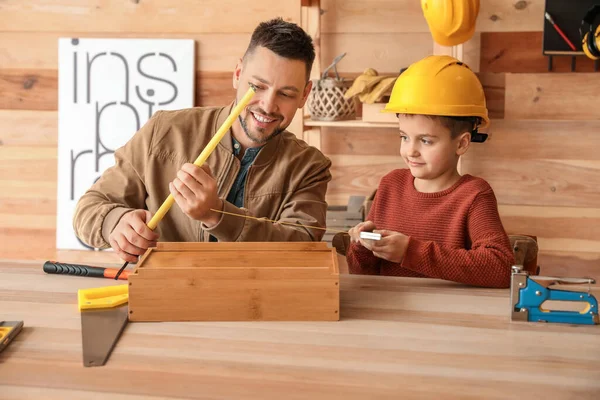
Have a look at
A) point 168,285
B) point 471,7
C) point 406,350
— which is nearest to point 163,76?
point 471,7

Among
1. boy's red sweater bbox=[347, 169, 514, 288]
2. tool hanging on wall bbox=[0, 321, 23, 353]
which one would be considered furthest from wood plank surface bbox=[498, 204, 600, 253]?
tool hanging on wall bbox=[0, 321, 23, 353]

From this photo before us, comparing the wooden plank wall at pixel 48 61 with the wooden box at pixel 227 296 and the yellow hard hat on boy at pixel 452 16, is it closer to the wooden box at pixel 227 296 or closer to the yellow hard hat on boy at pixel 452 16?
the yellow hard hat on boy at pixel 452 16

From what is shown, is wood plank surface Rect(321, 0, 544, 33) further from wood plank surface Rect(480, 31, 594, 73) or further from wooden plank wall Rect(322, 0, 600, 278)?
wood plank surface Rect(480, 31, 594, 73)

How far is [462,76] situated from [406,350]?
0.79 m

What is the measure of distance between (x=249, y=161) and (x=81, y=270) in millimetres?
498

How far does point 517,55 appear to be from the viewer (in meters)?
2.55

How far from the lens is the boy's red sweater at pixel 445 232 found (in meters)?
1.35

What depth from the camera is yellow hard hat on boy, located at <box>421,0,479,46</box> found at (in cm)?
221

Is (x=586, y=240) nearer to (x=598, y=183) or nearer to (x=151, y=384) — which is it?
(x=598, y=183)

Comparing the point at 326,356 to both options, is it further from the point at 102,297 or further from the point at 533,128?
the point at 533,128

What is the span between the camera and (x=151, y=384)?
0.83 m

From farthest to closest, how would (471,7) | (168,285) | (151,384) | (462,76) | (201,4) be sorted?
(201,4) → (471,7) → (462,76) → (168,285) → (151,384)

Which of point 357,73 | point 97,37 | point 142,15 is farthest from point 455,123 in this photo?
point 97,37

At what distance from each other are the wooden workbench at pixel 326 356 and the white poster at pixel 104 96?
5.75 ft
